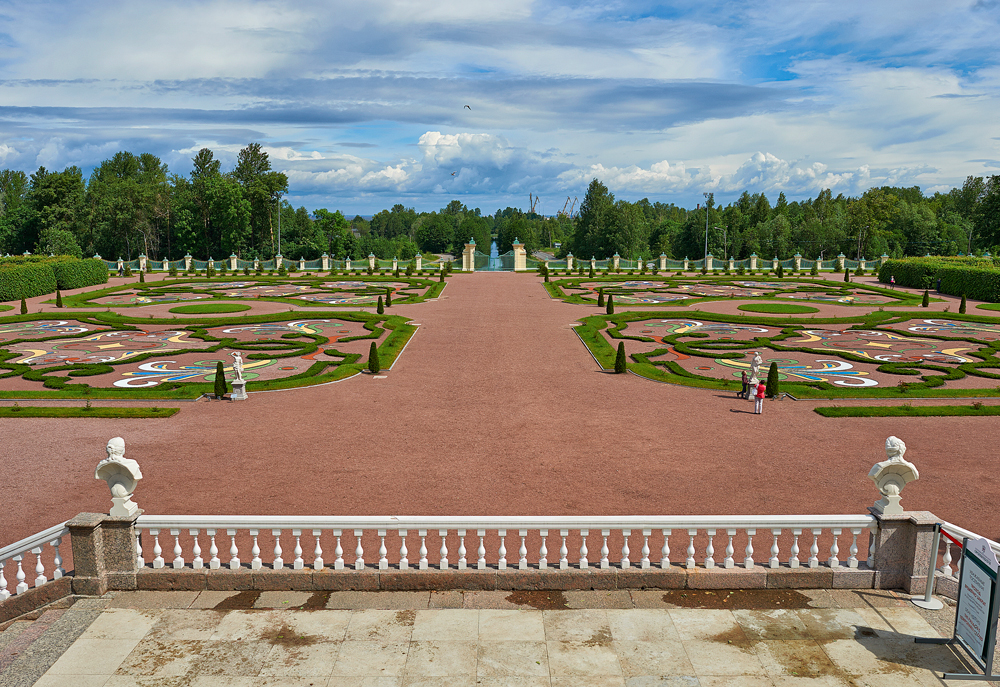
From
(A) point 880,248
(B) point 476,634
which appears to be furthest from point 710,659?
(A) point 880,248

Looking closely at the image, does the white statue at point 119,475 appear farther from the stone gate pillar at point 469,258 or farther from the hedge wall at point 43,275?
the stone gate pillar at point 469,258

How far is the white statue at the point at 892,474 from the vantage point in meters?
10.4

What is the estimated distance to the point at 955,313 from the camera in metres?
45.1

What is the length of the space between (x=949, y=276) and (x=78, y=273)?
247 ft

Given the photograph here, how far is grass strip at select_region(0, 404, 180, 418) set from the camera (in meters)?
21.7

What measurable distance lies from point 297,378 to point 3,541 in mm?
→ 13860

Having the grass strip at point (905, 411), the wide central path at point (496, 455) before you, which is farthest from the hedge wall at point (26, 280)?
the grass strip at point (905, 411)

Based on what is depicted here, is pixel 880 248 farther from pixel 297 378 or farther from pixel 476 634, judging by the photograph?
pixel 476 634

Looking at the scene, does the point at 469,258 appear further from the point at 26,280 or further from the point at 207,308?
the point at 26,280

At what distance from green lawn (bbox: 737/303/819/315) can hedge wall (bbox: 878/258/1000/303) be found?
10.3m

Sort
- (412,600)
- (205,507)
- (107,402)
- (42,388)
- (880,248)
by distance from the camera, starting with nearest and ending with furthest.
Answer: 1. (412,600)
2. (205,507)
3. (107,402)
4. (42,388)
5. (880,248)

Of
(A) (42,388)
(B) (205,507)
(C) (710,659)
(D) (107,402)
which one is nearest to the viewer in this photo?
(C) (710,659)

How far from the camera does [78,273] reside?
63.2 meters

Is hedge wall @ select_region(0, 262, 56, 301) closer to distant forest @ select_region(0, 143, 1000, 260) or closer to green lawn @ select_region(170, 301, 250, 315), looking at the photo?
green lawn @ select_region(170, 301, 250, 315)
